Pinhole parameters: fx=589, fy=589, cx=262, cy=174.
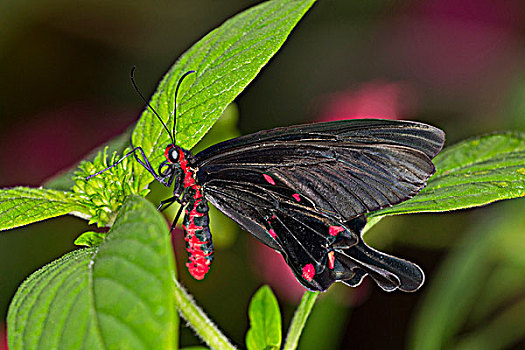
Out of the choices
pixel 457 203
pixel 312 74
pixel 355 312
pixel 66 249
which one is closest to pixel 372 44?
pixel 312 74

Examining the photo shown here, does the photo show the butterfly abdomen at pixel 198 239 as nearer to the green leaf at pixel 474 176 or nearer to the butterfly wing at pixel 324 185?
the butterfly wing at pixel 324 185

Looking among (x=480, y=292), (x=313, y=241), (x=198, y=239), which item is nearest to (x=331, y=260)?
(x=313, y=241)

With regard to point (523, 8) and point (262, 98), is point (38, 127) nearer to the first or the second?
point (262, 98)

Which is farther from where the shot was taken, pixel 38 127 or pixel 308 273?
pixel 38 127

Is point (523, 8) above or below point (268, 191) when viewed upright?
above

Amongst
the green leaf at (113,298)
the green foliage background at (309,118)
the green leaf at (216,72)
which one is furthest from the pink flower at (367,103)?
the green leaf at (113,298)

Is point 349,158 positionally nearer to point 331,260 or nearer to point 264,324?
point 331,260

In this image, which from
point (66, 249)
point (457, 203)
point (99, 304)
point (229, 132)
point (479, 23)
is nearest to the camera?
point (99, 304)
